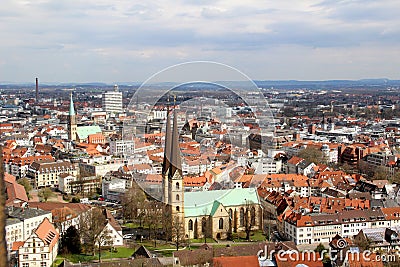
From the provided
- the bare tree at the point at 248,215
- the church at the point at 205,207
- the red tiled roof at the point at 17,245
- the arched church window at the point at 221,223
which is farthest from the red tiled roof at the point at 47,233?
the bare tree at the point at 248,215

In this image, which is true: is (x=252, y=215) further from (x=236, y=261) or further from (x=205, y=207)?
(x=236, y=261)

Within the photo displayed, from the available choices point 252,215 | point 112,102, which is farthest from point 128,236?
point 112,102

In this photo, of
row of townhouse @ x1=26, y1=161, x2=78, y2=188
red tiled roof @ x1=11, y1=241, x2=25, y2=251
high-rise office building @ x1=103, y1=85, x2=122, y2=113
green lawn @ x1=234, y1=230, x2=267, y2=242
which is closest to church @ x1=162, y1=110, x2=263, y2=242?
green lawn @ x1=234, y1=230, x2=267, y2=242

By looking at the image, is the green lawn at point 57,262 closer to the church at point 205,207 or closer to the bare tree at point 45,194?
the church at point 205,207

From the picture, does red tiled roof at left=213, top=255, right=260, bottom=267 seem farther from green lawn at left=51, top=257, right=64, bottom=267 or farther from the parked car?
the parked car

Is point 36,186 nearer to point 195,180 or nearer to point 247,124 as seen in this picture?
point 195,180

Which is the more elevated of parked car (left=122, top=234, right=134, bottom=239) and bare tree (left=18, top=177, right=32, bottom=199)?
bare tree (left=18, top=177, right=32, bottom=199)
